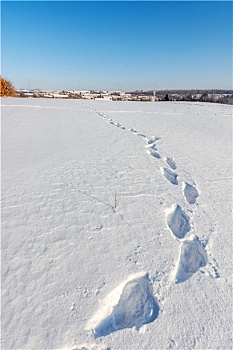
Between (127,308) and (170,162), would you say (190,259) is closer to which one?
(127,308)

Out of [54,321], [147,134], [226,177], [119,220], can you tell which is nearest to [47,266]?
[54,321]

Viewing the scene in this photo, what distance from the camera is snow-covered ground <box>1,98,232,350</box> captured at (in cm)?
169

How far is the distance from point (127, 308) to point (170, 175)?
2723mm

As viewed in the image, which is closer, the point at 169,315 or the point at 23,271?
the point at 169,315

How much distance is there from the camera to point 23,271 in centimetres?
208

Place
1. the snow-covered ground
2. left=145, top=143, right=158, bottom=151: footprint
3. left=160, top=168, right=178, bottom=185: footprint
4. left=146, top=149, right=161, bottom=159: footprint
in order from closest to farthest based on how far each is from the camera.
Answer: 1. the snow-covered ground
2. left=160, top=168, right=178, bottom=185: footprint
3. left=146, top=149, right=161, bottom=159: footprint
4. left=145, top=143, right=158, bottom=151: footprint

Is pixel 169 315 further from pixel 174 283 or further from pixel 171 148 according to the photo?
pixel 171 148

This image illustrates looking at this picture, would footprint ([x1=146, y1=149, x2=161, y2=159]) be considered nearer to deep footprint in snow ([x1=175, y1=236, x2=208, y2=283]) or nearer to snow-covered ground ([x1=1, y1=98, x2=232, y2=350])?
snow-covered ground ([x1=1, y1=98, x2=232, y2=350])

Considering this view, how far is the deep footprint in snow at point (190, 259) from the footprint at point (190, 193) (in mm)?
899

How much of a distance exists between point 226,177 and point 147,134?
3451mm

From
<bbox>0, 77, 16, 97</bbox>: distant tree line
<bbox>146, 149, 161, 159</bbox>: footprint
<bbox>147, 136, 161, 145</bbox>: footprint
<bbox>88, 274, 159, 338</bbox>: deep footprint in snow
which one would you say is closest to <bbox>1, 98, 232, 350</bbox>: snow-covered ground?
<bbox>88, 274, 159, 338</bbox>: deep footprint in snow

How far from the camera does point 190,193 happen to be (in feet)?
11.9

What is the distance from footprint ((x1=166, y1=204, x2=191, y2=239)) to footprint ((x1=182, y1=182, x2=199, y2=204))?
37 centimetres

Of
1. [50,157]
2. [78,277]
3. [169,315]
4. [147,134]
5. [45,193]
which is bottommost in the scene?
[169,315]
